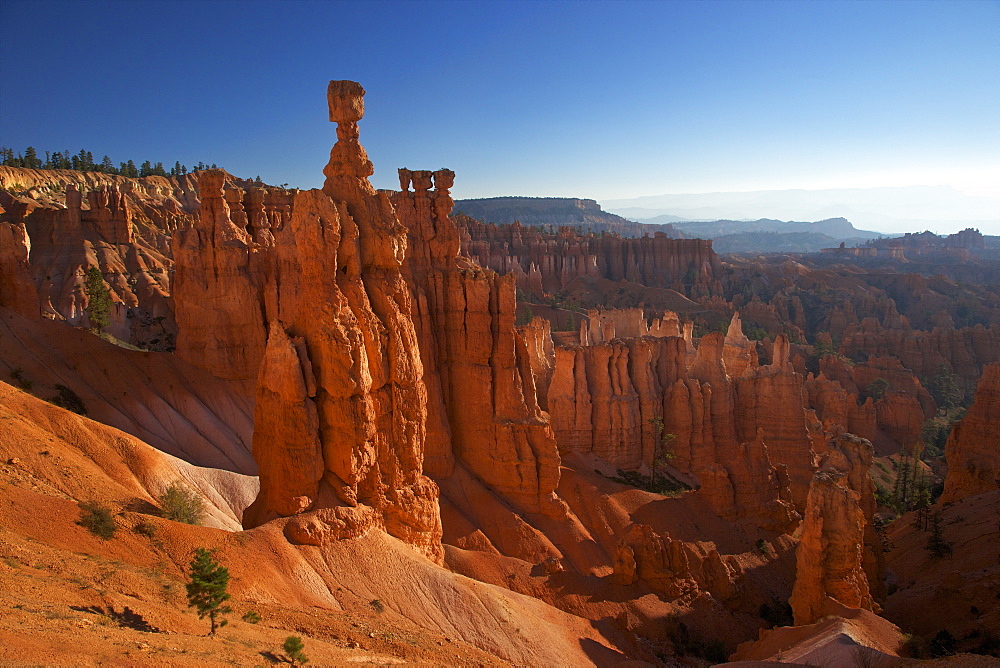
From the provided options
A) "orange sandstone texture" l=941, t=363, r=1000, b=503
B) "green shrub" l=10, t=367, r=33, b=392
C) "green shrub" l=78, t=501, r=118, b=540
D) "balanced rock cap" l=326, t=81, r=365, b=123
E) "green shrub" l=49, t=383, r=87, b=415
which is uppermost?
"balanced rock cap" l=326, t=81, r=365, b=123

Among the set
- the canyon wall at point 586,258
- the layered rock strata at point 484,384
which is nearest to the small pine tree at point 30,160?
the canyon wall at point 586,258

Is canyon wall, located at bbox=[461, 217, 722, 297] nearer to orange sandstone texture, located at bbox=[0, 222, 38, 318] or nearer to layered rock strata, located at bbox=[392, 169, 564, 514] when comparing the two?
layered rock strata, located at bbox=[392, 169, 564, 514]

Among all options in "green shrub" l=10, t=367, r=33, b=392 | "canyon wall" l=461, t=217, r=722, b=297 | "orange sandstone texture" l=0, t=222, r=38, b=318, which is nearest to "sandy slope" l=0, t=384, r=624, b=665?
"green shrub" l=10, t=367, r=33, b=392

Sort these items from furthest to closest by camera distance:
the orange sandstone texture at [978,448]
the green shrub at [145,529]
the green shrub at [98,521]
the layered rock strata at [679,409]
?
the orange sandstone texture at [978,448]
the layered rock strata at [679,409]
the green shrub at [145,529]
the green shrub at [98,521]

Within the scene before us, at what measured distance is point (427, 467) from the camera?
22844 millimetres

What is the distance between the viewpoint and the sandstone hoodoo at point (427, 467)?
13.2 meters

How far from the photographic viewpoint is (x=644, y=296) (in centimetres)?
9612

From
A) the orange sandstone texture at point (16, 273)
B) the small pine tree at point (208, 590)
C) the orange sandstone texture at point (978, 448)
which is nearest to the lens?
the small pine tree at point (208, 590)

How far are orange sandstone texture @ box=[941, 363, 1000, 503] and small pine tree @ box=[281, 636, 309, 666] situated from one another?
34868mm

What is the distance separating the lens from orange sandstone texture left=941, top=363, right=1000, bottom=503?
3206cm

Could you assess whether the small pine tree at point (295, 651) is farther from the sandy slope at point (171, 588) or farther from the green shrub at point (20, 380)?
the green shrub at point (20, 380)

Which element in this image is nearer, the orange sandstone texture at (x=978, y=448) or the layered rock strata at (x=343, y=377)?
the layered rock strata at (x=343, y=377)

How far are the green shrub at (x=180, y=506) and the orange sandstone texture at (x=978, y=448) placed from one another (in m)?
35.4

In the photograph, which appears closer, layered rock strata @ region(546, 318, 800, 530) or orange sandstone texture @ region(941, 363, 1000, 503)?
layered rock strata @ region(546, 318, 800, 530)
